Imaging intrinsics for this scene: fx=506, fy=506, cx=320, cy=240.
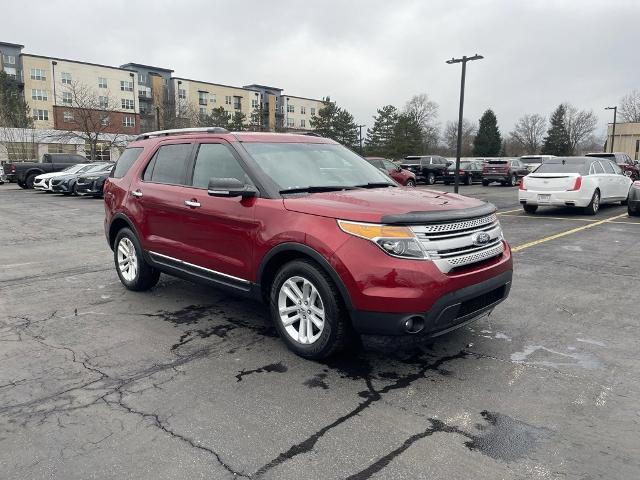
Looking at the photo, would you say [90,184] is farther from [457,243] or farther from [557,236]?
[457,243]

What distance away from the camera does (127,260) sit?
20.2 ft

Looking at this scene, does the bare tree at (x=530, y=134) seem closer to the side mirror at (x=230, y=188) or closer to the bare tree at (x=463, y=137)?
the bare tree at (x=463, y=137)

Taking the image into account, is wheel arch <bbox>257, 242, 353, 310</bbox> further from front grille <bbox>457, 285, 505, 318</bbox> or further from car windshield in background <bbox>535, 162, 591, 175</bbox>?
car windshield in background <bbox>535, 162, 591, 175</bbox>

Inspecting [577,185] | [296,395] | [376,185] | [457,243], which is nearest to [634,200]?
[577,185]

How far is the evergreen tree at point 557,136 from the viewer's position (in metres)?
79.8

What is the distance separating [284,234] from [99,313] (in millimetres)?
2527

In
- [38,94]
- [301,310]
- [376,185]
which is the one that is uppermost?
[38,94]

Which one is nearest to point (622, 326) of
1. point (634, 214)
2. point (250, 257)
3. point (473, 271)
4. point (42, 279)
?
point (473, 271)

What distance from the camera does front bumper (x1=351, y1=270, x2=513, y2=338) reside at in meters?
3.44

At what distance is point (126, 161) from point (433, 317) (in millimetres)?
4510

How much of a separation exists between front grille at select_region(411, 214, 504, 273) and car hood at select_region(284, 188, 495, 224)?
6 centimetres

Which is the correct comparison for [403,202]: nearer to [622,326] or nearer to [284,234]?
[284,234]

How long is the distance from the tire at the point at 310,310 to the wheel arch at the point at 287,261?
0.07m

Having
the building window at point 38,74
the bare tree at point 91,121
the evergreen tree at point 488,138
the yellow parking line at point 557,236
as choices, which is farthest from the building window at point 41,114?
the yellow parking line at point 557,236
